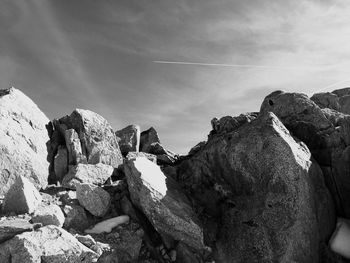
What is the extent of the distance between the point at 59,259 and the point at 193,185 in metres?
12.7

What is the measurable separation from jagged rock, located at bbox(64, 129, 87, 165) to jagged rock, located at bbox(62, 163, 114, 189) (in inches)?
47.9

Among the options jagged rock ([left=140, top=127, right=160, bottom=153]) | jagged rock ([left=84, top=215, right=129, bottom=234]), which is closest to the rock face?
jagged rock ([left=84, top=215, right=129, bottom=234])

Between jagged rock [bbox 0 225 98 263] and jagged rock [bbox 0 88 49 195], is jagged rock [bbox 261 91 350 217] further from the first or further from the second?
jagged rock [bbox 0 88 49 195]

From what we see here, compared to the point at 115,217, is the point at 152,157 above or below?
above

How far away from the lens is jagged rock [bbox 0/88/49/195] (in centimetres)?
2464

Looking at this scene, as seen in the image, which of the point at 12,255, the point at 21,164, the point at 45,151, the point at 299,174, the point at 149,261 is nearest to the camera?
the point at 12,255

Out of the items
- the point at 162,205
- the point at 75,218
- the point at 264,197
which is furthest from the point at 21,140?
the point at 264,197

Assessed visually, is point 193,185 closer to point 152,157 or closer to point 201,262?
point 152,157

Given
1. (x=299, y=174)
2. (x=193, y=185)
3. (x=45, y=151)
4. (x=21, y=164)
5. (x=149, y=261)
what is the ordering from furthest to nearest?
(x=45, y=151)
(x=193, y=185)
(x=21, y=164)
(x=299, y=174)
(x=149, y=261)

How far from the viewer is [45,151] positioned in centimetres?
2927

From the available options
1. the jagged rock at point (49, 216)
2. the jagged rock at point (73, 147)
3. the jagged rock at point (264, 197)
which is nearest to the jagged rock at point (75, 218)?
the jagged rock at point (49, 216)

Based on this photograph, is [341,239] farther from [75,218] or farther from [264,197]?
[75,218]

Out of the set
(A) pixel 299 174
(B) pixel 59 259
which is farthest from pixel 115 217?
(A) pixel 299 174

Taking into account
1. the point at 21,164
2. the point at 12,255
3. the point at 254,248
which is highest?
the point at 21,164
